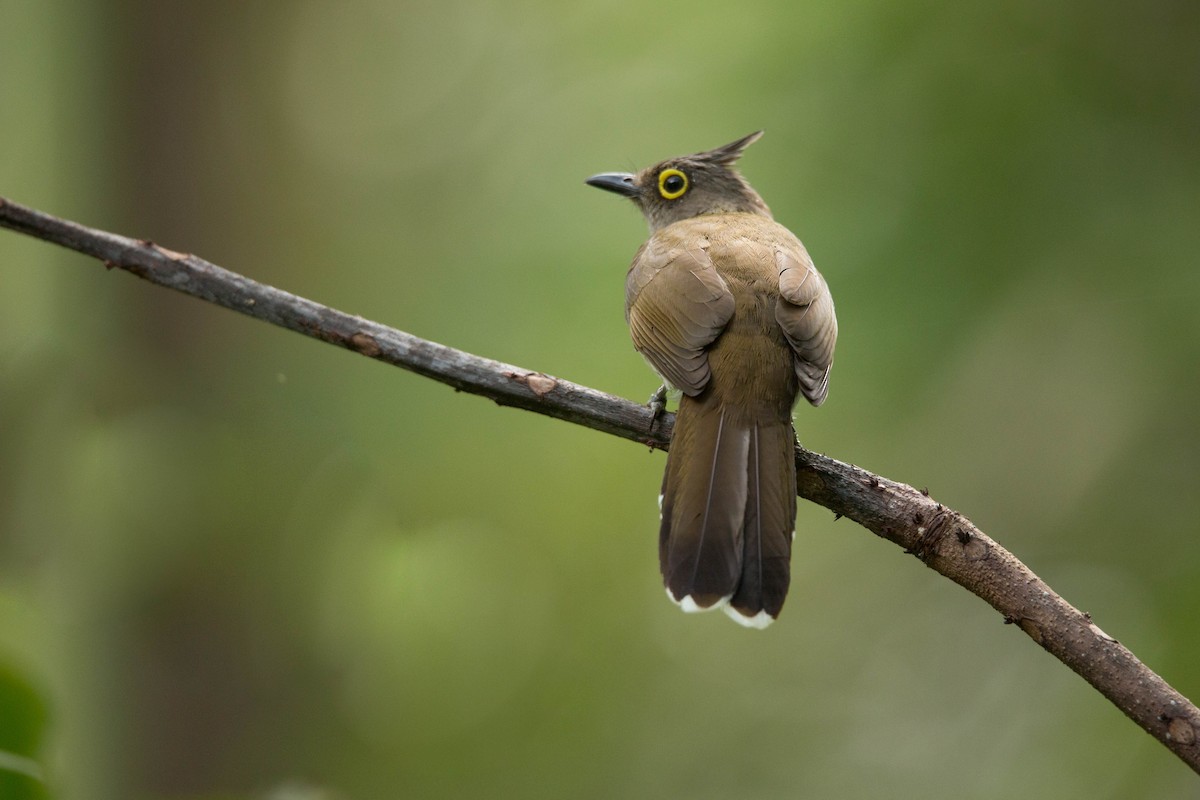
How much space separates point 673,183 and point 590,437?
1.63m

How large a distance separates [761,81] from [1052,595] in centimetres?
457

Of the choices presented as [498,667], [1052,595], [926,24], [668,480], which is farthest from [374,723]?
[926,24]

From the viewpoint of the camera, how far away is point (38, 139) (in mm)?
6285

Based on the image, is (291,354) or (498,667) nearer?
(498,667)

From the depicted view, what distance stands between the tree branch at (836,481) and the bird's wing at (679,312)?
1.25ft

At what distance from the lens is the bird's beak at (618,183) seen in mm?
5363

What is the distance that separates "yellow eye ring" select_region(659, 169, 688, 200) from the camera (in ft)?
17.0

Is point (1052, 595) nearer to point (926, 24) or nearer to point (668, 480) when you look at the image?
point (668, 480)

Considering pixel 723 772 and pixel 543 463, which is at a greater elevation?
pixel 543 463

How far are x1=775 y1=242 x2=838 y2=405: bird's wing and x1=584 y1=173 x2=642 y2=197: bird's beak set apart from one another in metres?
1.82

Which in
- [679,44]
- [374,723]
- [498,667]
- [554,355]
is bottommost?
[374,723]

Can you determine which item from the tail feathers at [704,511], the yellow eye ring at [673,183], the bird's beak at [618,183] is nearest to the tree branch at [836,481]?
the tail feathers at [704,511]

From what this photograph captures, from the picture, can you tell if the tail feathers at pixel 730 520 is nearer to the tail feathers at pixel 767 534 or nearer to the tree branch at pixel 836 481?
the tail feathers at pixel 767 534

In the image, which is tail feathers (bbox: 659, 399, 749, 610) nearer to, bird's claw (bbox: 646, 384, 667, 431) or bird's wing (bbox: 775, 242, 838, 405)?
bird's claw (bbox: 646, 384, 667, 431)
